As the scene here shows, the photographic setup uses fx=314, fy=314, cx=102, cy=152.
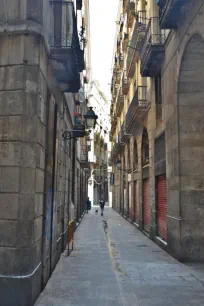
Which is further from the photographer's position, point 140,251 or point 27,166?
point 140,251

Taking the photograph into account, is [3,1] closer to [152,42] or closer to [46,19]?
[46,19]

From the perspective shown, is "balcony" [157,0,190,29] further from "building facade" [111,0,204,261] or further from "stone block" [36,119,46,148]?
"stone block" [36,119,46,148]

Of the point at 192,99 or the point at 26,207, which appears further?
the point at 192,99

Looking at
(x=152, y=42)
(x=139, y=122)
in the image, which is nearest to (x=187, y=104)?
(x=152, y=42)

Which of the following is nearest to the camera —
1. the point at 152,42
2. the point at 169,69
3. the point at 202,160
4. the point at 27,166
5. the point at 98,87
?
the point at 27,166

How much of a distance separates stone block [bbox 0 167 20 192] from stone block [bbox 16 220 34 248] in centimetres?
62

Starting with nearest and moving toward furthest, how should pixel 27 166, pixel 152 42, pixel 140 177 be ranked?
pixel 27 166, pixel 152 42, pixel 140 177

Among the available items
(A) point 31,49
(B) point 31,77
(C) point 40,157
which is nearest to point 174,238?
(C) point 40,157

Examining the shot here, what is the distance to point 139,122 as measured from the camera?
18.3 m

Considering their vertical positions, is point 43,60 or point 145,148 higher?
point 43,60

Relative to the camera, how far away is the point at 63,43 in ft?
25.4

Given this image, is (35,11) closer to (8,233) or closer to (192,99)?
(8,233)

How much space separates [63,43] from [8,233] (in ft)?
15.4

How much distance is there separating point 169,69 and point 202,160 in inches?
142
